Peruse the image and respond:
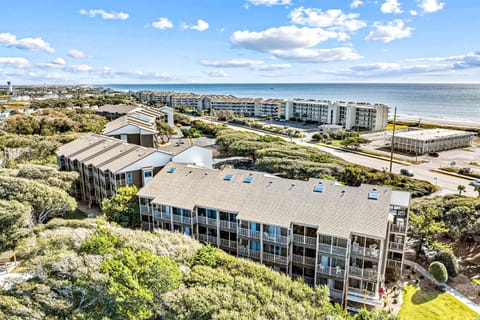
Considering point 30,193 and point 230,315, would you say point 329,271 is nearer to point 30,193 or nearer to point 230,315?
point 230,315

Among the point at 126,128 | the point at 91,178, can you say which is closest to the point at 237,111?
the point at 126,128

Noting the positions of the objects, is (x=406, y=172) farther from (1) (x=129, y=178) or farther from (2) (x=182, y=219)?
(1) (x=129, y=178)

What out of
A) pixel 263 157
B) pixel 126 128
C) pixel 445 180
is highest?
pixel 126 128

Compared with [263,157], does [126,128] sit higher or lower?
higher

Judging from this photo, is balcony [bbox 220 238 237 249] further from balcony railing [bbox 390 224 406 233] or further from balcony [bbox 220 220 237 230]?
balcony railing [bbox 390 224 406 233]

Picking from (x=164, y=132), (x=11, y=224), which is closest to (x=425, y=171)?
(x=164, y=132)
